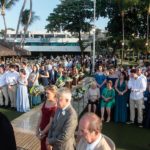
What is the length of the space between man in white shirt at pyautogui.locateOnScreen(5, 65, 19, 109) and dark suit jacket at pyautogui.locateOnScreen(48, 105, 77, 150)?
10.5 meters

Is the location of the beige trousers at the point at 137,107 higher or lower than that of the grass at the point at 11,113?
higher

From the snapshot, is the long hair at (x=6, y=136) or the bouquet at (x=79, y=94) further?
the bouquet at (x=79, y=94)

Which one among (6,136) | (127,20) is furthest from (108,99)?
(127,20)

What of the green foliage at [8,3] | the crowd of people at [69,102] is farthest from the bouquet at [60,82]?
the green foliage at [8,3]

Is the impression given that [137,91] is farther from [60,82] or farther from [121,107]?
[60,82]

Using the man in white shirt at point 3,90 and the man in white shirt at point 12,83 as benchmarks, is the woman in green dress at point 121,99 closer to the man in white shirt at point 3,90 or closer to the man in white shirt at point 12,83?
the man in white shirt at point 12,83

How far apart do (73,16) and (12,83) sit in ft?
173

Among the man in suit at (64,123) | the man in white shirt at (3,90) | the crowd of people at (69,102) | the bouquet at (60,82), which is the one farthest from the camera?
the bouquet at (60,82)

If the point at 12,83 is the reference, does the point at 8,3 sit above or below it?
above

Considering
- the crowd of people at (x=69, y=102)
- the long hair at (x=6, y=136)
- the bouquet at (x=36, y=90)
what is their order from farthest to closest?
the bouquet at (x=36, y=90), the crowd of people at (x=69, y=102), the long hair at (x=6, y=136)

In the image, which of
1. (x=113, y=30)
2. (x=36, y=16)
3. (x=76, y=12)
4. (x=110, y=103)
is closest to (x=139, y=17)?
(x=113, y=30)

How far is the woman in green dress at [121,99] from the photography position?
13.0m

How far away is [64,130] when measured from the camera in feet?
17.9

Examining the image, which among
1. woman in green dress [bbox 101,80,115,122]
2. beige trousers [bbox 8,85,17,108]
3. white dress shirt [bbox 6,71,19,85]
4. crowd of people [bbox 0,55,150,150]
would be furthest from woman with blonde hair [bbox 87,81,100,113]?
beige trousers [bbox 8,85,17,108]
